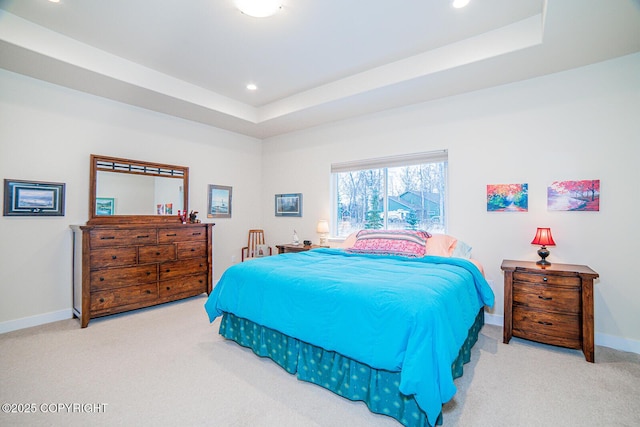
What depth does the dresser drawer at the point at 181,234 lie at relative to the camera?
3766mm

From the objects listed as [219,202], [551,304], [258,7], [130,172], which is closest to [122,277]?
[130,172]

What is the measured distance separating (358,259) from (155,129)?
3351 mm

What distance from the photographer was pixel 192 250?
4.09 meters

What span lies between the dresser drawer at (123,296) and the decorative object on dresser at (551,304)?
155 inches

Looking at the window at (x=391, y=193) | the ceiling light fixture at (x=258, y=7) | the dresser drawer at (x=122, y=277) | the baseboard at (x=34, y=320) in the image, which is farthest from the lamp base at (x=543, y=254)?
the baseboard at (x=34, y=320)

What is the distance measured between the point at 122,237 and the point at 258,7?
9.34ft

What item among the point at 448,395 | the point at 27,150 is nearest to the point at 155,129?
the point at 27,150

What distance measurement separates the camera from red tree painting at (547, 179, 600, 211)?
2781 mm

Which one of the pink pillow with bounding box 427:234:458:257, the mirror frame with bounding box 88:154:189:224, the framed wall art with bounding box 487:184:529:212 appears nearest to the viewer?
the framed wall art with bounding box 487:184:529:212

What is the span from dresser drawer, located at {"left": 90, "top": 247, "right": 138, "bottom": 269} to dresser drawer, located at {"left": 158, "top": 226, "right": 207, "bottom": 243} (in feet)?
1.16

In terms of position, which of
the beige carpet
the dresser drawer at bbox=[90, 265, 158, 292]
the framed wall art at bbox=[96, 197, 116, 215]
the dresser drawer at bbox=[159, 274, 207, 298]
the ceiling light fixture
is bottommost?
the beige carpet

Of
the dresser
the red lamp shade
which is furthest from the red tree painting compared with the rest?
the dresser

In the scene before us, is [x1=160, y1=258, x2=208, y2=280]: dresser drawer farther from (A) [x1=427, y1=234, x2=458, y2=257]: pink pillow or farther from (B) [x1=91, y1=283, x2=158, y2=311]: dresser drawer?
(A) [x1=427, y1=234, x2=458, y2=257]: pink pillow

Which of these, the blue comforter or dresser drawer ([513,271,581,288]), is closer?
the blue comforter
